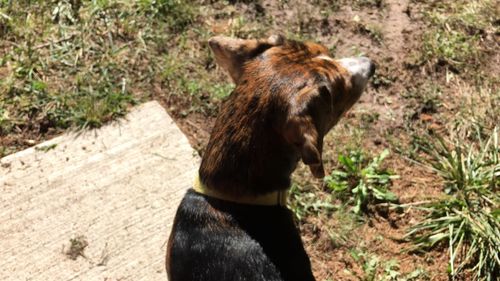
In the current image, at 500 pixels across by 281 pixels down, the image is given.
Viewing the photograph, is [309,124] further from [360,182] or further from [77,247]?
[77,247]

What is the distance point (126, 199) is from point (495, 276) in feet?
8.23

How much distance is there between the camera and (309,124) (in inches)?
117

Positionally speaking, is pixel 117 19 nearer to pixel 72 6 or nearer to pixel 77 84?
pixel 72 6

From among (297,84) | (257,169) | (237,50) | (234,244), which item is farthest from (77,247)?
(297,84)

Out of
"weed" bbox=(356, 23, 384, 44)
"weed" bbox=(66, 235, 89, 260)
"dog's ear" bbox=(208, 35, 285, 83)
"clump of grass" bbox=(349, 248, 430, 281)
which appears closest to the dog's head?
"dog's ear" bbox=(208, 35, 285, 83)

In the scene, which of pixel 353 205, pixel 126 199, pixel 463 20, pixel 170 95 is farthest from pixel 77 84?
pixel 463 20

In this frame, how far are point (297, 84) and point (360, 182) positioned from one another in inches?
65.5

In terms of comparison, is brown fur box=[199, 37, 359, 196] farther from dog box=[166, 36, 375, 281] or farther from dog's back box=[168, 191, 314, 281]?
dog's back box=[168, 191, 314, 281]

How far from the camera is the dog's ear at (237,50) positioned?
131 inches

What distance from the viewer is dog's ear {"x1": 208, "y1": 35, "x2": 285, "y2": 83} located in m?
3.34

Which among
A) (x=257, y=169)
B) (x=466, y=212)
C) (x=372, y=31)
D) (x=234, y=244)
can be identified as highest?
(x=257, y=169)

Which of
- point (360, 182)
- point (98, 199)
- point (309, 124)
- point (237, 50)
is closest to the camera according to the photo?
point (309, 124)

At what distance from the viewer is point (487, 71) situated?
5289 millimetres

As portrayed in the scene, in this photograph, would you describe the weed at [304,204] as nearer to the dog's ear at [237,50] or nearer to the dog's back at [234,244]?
the dog's back at [234,244]
